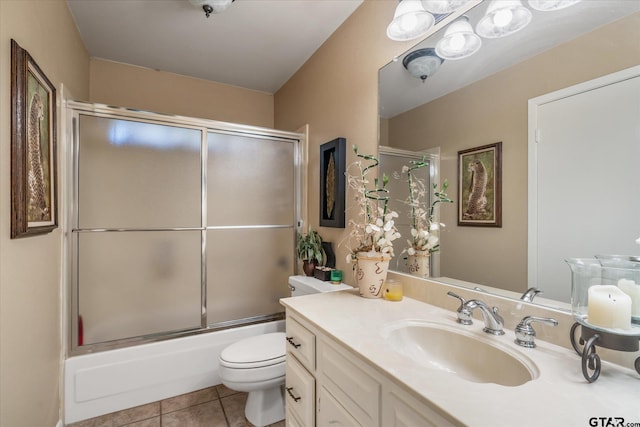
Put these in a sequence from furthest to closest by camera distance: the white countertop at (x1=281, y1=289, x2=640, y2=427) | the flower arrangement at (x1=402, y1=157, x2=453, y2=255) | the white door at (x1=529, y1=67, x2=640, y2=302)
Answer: the flower arrangement at (x1=402, y1=157, x2=453, y2=255) < the white door at (x1=529, y1=67, x2=640, y2=302) < the white countertop at (x1=281, y1=289, x2=640, y2=427)

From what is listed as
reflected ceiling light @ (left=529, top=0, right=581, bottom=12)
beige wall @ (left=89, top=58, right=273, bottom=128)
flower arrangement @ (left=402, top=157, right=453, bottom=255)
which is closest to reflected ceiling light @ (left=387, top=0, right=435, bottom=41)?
reflected ceiling light @ (left=529, top=0, right=581, bottom=12)

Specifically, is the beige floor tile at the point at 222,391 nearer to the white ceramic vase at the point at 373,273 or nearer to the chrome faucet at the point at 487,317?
the white ceramic vase at the point at 373,273

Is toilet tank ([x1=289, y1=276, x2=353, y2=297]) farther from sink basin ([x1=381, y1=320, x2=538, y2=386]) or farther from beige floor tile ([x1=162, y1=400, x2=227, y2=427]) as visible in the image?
beige floor tile ([x1=162, y1=400, x2=227, y2=427])

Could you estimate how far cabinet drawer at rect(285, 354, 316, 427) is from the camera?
3.67ft

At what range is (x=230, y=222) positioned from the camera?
226cm

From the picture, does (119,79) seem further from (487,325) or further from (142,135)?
(487,325)

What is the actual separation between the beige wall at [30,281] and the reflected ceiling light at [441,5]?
5.15 ft

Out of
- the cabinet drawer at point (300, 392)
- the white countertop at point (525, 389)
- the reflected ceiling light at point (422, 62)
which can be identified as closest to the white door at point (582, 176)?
the white countertop at point (525, 389)

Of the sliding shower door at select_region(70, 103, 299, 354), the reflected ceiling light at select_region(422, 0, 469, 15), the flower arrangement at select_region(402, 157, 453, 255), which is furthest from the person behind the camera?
the sliding shower door at select_region(70, 103, 299, 354)

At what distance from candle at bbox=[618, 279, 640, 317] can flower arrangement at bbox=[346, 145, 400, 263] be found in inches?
31.4

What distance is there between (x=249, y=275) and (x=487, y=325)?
5.74 feet

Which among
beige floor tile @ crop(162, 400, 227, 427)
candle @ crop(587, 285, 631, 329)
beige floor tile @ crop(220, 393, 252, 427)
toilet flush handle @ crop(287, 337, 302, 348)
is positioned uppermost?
candle @ crop(587, 285, 631, 329)

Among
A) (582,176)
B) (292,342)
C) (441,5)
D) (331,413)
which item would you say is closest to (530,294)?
(582,176)

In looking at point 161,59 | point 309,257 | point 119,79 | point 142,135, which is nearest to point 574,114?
point 309,257
